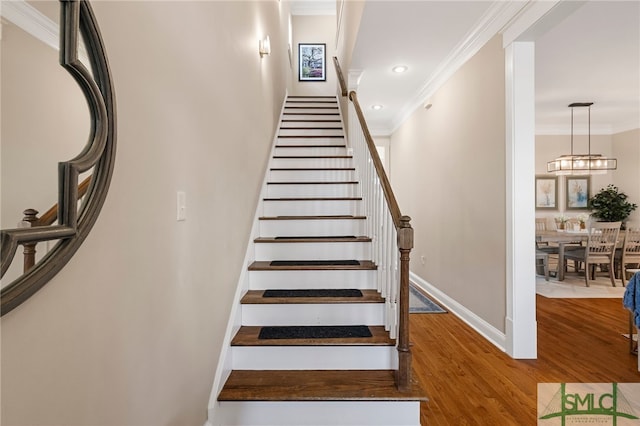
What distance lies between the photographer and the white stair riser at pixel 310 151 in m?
3.87

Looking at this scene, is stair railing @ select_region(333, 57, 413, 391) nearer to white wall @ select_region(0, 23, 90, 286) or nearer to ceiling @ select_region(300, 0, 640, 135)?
ceiling @ select_region(300, 0, 640, 135)

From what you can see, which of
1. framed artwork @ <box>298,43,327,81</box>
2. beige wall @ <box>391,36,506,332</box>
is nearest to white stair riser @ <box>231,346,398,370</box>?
beige wall @ <box>391,36,506,332</box>

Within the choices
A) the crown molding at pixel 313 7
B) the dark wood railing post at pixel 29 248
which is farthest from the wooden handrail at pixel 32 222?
the crown molding at pixel 313 7

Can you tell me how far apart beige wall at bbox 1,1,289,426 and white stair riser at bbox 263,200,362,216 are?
1.13 m

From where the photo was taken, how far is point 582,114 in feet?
18.9

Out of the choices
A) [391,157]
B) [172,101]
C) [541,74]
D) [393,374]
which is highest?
[541,74]

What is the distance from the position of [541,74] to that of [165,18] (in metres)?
4.49

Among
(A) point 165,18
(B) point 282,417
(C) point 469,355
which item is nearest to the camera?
(A) point 165,18

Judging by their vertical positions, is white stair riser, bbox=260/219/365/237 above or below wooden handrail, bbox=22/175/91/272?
below

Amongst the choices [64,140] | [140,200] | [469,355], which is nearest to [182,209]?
[140,200]

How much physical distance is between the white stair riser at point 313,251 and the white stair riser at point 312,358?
852 millimetres

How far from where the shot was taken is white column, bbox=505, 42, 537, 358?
7.95 ft

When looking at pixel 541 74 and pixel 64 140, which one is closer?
pixel 64 140

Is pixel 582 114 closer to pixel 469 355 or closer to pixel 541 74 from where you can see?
pixel 541 74
